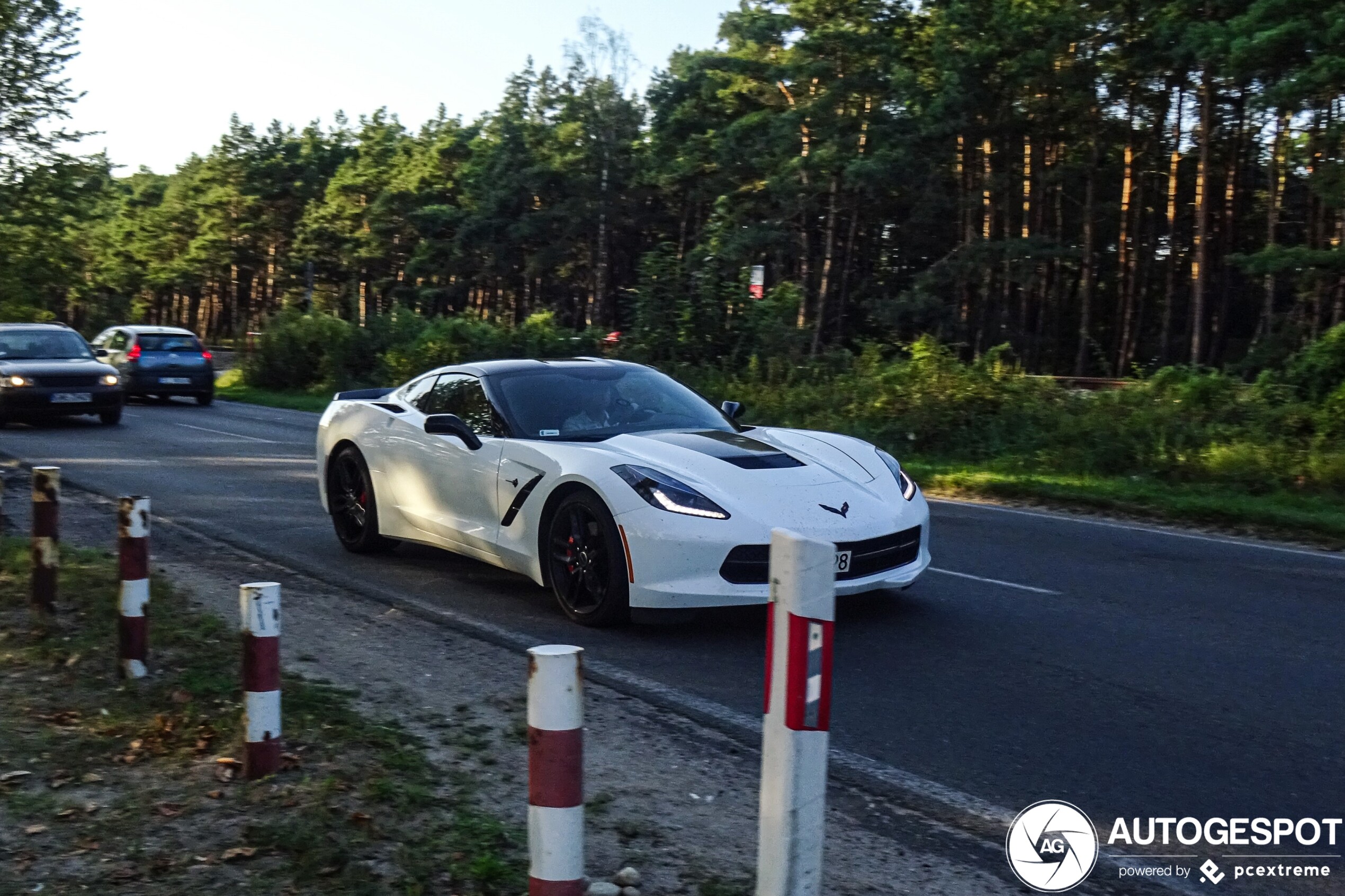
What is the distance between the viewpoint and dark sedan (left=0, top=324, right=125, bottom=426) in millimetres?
19984

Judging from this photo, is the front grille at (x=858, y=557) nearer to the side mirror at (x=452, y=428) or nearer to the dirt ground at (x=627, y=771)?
the dirt ground at (x=627, y=771)

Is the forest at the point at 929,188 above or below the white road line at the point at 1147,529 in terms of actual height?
above

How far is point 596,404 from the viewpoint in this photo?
784 cm

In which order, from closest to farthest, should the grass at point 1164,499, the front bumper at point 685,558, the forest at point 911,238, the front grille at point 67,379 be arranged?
1. the front bumper at point 685,558
2. the grass at point 1164,499
3. the forest at point 911,238
4. the front grille at point 67,379

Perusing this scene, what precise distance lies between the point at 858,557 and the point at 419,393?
11.7 feet

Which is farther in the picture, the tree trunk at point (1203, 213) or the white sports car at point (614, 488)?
the tree trunk at point (1203, 213)

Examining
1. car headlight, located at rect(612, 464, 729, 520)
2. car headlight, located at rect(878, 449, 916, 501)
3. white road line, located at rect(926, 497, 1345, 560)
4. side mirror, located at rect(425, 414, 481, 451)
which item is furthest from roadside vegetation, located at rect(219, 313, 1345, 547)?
side mirror, located at rect(425, 414, 481, 451)

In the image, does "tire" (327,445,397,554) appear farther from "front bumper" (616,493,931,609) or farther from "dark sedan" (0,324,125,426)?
"dark sedan" (0,324,125,426)

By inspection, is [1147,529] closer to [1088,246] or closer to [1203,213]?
[1203,213]

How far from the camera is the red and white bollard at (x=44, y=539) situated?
6473mm

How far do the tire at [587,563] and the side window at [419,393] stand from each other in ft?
6.47

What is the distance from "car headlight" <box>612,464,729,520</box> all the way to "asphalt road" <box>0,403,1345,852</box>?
2.22 ft

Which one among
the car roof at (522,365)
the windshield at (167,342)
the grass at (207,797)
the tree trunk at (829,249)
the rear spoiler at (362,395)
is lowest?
the grass at (207,797)

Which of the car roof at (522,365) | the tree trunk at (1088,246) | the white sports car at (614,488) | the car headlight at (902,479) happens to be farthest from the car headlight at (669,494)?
the tree trunk at (1088,246)
